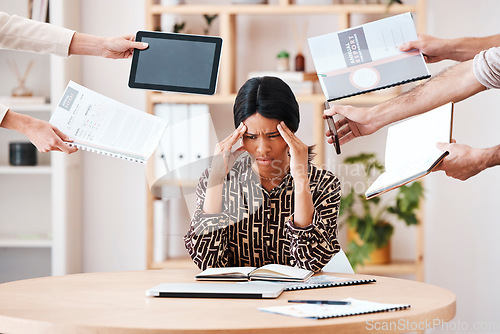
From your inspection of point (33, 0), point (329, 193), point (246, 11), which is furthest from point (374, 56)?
point (33, 0)

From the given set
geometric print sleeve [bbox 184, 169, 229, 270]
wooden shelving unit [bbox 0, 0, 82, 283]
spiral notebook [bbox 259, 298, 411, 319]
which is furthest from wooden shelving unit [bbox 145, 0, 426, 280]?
spiral notebook [bbox 259, 298, 411, 319]

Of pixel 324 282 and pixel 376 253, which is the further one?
pixel 376 253

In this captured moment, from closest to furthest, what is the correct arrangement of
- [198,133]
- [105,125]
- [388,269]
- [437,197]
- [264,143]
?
[105,125], [264,143], [198,133], [388,269], [437,197]

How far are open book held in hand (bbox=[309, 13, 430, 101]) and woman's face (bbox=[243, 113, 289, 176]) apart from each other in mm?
231

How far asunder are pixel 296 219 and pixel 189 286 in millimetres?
437

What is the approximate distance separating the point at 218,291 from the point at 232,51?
1.79 m

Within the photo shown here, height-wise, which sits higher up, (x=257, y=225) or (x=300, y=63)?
(x=300, y=63)

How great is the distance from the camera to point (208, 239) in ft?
5.81

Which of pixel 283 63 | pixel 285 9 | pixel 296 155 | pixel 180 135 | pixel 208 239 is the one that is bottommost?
pixel 208 239

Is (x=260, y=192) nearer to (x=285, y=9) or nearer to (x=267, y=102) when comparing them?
(x=267, y=102)

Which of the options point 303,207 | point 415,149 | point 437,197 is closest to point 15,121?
point 303,207

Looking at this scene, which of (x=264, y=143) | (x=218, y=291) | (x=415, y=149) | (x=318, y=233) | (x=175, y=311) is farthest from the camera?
(x=264, y=143)

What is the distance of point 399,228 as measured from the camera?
3119 millimetres

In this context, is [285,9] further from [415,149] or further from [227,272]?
[227,272]
